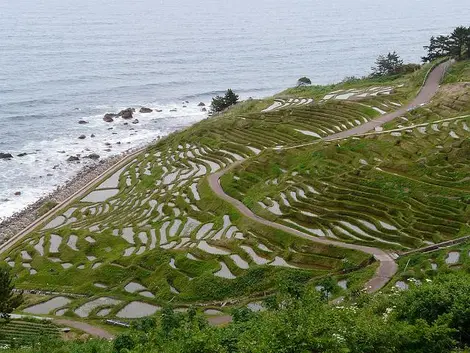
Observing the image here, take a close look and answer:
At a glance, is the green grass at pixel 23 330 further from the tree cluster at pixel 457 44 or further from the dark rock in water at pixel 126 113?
the tree cluster at pixel 457 44

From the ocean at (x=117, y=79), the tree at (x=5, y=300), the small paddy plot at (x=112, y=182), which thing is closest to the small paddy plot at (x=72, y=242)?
the small paddy plot at (x=112, y=182)

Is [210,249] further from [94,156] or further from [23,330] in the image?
[94,156]

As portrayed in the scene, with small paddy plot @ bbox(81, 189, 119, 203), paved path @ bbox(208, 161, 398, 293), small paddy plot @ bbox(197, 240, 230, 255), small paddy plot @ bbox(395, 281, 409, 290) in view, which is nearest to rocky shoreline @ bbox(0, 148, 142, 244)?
small paddy plot @ bbox(81, 189, 119, 203)

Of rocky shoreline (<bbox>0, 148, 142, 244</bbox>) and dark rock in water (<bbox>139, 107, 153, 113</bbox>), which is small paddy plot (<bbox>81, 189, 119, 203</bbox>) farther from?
dark rock in water (<bbox>139, 107, 153, 113</bbox>)

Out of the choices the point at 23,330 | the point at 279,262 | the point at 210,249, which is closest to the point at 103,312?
the point at 23,330

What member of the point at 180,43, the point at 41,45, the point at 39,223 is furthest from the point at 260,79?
the point at 39,223

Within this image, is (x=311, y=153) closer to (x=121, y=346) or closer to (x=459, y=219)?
(x=459, y=219)
